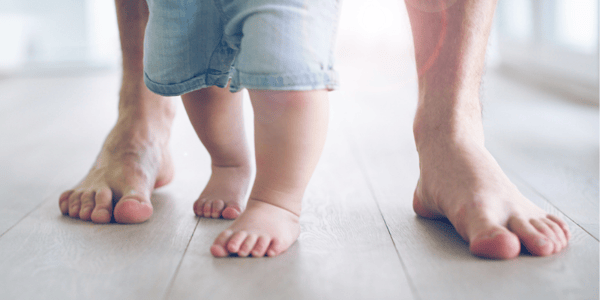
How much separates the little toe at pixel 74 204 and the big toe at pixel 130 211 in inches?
3.1

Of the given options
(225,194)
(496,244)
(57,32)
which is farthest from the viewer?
Result: (57,32)

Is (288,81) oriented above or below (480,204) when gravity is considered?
above

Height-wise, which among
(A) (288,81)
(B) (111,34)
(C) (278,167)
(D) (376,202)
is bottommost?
(B) (111,34)

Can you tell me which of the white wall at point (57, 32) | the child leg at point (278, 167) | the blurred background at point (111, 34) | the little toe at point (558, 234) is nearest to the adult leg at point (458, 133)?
the little toe at point (558, 234)

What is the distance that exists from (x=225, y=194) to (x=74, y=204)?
24cm

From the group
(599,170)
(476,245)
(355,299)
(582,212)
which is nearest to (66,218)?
(355,299)

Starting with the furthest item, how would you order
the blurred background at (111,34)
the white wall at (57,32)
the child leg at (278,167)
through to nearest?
the white wall at (57,32)
the blurred background at (111,34)
the child leg at (278,167)

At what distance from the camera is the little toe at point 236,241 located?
0.61 metres

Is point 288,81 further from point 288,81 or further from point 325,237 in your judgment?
point 325,237

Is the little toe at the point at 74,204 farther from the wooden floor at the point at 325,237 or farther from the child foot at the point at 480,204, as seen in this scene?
the child foot at the point at 480,204

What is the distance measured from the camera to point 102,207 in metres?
0.77

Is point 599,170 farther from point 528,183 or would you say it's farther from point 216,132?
point 216,132

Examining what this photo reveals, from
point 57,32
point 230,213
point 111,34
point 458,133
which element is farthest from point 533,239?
point 57,32

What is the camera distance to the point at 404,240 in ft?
2.21
